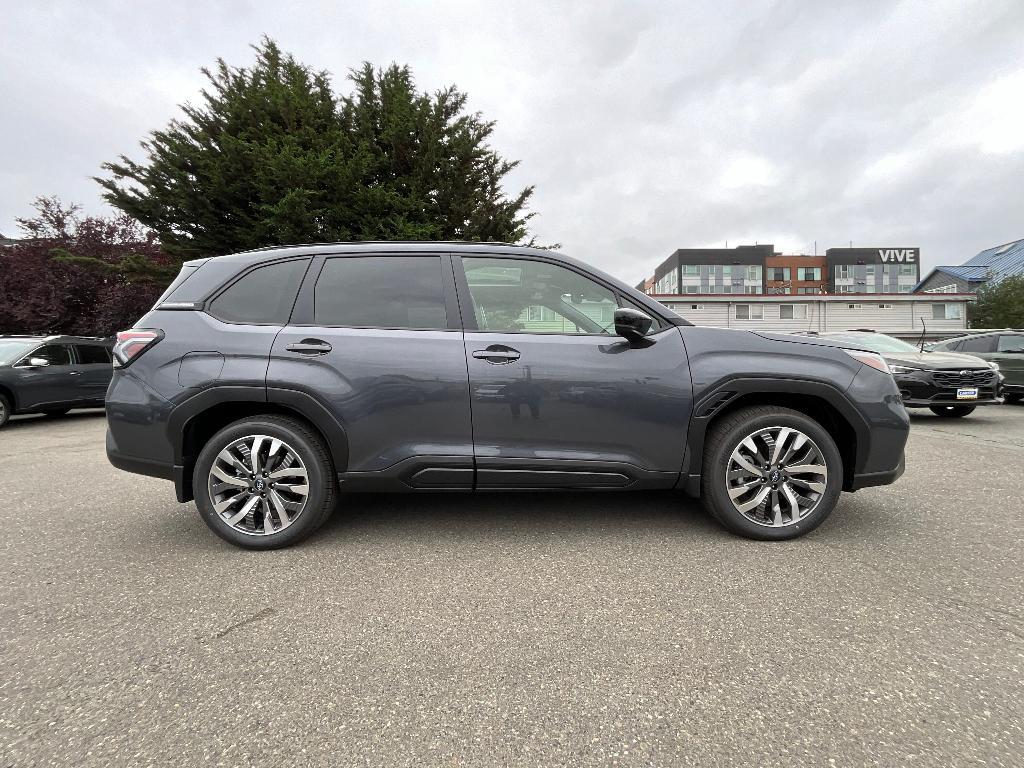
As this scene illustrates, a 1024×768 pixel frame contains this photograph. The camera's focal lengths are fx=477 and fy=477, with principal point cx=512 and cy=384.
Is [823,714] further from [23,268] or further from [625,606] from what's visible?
[23,268]

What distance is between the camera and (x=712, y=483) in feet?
8.89

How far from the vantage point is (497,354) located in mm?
2664

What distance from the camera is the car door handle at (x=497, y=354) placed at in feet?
8.70

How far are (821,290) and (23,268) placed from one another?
82.3 m

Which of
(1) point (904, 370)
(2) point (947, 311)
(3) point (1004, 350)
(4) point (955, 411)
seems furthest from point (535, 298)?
(2) point (947, 311)

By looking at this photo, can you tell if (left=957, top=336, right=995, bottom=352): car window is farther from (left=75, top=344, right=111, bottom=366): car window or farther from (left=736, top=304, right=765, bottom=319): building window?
(left=736, top=304, right=765, bottom=319): building window

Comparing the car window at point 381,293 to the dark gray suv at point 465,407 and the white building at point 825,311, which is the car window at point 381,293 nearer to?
the dark gray suv at point 465,407

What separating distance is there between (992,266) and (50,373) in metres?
84.1

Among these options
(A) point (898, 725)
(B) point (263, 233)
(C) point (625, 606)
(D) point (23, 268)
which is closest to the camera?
(A) point (898, 725)

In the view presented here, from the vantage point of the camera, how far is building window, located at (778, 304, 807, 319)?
3322 centimetres

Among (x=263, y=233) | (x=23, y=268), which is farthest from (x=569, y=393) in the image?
(x=23, y=268)

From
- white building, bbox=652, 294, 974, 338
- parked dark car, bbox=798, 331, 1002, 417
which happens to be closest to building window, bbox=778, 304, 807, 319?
white building, bbox=652, 294, 974, 338

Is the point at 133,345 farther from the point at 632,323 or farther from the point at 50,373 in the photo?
the point at 50,373

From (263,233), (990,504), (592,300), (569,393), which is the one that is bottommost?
(990,504)
